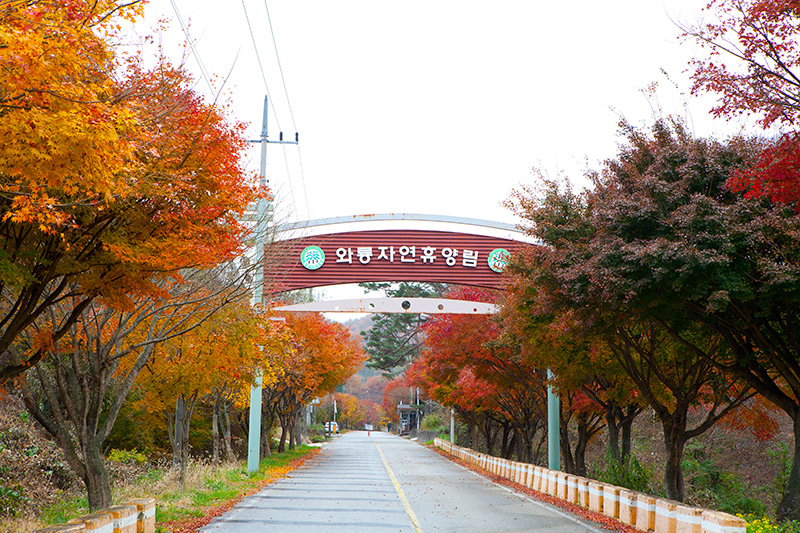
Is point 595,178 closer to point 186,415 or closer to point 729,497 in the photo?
point 186,415

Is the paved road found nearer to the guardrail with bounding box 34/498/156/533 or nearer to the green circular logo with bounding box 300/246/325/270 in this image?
the guardrail with bounding box 34/498/156/533

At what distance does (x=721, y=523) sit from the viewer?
9.47 m

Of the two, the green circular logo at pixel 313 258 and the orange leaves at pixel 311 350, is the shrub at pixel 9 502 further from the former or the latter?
the orange leaves at pixel 311 350

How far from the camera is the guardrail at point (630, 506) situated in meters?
9.86

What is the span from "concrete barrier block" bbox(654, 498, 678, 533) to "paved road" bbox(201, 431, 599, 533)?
117cm

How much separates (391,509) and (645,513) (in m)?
5.43

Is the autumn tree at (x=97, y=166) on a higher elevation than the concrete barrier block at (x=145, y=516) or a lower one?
higher

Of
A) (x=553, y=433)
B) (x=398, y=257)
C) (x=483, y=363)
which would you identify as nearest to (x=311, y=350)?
(x=483, y=363)

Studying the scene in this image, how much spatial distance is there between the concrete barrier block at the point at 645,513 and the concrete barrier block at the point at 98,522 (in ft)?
28.4

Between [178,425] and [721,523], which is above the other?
[178,425]

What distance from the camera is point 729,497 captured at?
2672 centimetres

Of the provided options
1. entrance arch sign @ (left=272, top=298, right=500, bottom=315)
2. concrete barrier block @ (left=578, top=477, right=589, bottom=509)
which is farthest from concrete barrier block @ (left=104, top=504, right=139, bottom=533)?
entrance arch sign @ (left=272, top=298, right=500, bottom=315)

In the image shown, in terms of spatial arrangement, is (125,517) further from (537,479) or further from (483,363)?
(483,363)

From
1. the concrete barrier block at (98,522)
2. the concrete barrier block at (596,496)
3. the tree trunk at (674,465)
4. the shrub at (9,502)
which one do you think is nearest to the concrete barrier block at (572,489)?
the concrete barrier block at (596,496)
